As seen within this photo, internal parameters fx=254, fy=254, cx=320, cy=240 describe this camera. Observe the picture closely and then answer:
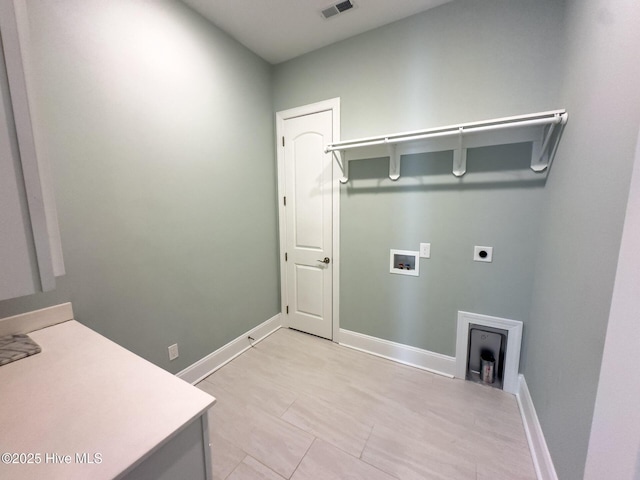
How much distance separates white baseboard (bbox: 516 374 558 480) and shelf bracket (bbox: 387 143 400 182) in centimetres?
173

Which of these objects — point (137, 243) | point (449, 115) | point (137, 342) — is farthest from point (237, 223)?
point (449, 115)

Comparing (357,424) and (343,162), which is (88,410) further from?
(343,162)

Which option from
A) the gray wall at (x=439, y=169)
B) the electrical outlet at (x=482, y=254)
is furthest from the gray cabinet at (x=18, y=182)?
the electrical outlet at (x=482, y=254)

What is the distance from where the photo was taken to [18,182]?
382 millimetres

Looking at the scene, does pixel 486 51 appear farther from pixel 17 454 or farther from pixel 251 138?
pixel 17 454

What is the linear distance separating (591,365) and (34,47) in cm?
271

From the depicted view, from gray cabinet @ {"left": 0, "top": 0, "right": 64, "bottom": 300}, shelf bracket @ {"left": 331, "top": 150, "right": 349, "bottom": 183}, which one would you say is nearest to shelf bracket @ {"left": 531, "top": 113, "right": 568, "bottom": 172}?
shelf bracket @ {"left": 331, "top": 150, "right": 349, "bottom": 183}

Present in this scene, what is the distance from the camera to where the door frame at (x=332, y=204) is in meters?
2.32

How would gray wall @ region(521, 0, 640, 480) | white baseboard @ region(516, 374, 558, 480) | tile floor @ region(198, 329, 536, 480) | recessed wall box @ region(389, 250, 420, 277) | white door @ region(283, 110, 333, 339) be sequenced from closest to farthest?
1. gray wall @ region(521, 0, 640, 480)
2. white baseboard @ region(516, 374, 558, 480)
3. tile floor @ region(198, 329, 536, 480)
4. recessed wall box @ region(389, 250, 420, 277)
5. white door @ region(283, 110, 333, 339)

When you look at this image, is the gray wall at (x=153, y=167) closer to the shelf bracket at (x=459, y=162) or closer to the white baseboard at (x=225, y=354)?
the white baseboard at (x=225, y=354)

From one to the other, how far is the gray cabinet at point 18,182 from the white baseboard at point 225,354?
6.11ft

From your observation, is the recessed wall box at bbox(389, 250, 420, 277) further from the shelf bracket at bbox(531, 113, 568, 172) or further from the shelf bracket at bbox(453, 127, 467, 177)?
the shelf bracket at bbox(531, 113, 568, 172)

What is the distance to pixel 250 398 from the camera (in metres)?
1.85

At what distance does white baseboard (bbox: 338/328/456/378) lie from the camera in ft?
6.78
